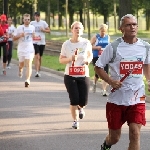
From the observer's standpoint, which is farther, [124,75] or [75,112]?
[75,112]

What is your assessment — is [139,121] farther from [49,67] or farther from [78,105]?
[49,67]

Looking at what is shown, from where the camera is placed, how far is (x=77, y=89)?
11.4 metres

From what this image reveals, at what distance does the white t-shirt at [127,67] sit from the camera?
7.74 metres

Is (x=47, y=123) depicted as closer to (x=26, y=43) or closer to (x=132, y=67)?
(x=132, y=67)

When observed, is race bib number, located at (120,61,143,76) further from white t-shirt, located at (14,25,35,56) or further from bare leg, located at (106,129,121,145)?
white t-shirt, located at (14,25,35,56)

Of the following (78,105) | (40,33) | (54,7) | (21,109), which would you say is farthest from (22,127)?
(54,7)

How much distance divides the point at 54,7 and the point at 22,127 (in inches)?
3017

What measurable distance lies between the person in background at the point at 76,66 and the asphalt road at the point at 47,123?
1.48 feet

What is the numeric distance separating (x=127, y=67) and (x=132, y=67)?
7 cm

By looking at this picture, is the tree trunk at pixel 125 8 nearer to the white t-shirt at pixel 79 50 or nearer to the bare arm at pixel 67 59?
the white t-shirt at pixel 79 50

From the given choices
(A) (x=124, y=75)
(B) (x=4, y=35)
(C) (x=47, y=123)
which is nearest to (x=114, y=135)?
(A) (x=124, y=75)

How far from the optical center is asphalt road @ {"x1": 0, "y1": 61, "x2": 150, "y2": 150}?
9852 millimetres

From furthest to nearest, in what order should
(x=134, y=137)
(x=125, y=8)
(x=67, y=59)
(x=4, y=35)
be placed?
(x=125, y=8) < (x=4, y=35) < (x=67, y=59) < (x=134, y=137)

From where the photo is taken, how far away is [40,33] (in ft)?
70.6
